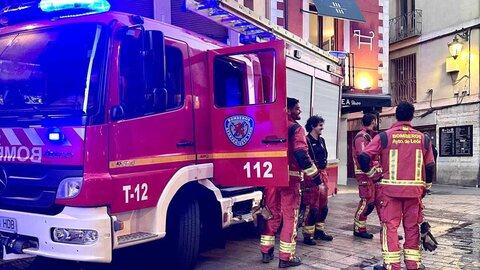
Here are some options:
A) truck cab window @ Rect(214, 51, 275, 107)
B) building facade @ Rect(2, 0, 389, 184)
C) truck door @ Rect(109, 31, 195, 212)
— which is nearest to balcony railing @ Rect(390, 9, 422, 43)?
building facade @ Rect(2, 0, 389, 184)

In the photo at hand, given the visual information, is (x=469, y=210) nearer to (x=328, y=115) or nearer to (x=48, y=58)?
(x=328, y=115)

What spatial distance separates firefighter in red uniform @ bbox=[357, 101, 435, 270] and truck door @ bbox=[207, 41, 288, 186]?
3.40 feet

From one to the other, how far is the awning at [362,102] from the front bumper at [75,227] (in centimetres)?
1061

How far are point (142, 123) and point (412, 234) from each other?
2.86 meters

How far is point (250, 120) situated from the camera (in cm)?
524

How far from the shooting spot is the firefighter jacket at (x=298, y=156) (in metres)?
5.16

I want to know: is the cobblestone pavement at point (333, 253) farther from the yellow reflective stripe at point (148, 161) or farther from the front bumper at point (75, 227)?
the front bumper at point (75, 227)

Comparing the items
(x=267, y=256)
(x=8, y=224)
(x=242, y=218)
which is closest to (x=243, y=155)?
(x=242, y=218)

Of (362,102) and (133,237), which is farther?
(362,102)

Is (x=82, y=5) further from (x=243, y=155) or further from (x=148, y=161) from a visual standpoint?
(x=243, y=155)

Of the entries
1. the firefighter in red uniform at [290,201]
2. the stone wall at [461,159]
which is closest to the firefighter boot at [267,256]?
the firefighter in red uniform at [290,201]

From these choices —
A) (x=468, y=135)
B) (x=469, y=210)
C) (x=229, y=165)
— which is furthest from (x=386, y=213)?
(x=468, y=135)

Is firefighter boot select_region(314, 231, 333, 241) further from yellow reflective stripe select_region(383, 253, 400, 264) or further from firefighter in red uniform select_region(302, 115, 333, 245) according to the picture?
yellow reflective stripe select_region(383, 253, 400, 264)

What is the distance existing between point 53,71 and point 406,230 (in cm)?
370
